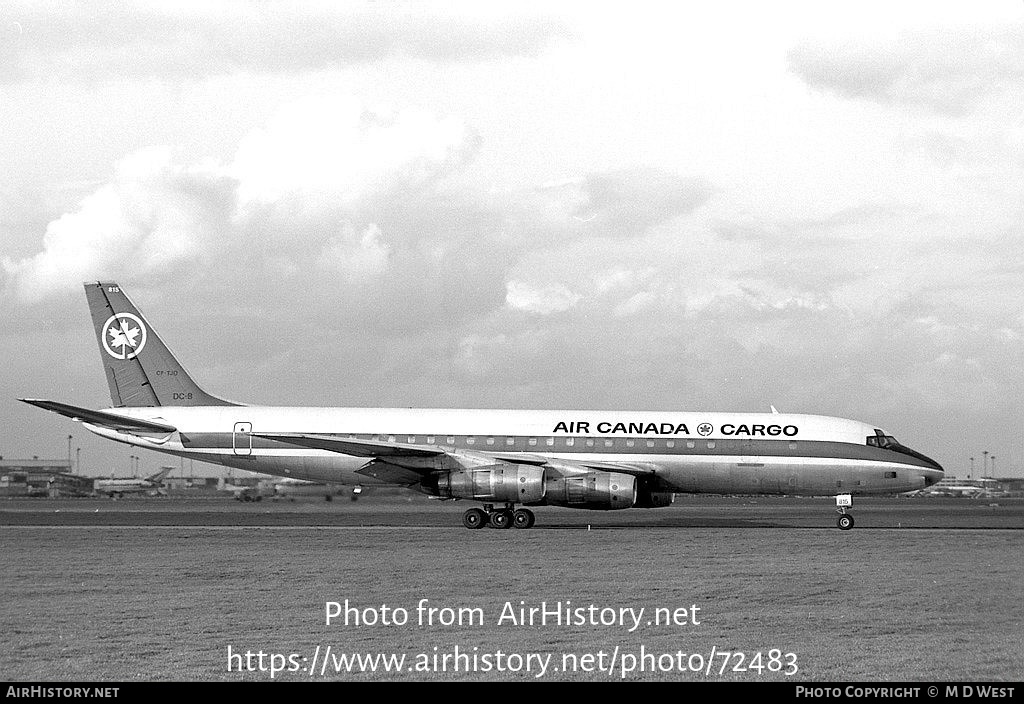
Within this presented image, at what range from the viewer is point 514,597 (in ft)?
62.3

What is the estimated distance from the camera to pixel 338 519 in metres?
46.1

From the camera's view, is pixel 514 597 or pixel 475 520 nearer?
pixel 514 597

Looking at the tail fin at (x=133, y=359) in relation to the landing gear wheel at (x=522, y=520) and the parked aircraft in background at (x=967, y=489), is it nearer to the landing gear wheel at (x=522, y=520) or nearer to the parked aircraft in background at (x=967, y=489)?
the landing gear wheel at (x=522, y=520)

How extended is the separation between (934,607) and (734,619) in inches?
126

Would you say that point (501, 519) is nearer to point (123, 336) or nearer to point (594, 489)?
point (594, 489)

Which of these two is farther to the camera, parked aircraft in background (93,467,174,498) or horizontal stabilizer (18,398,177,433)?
parked aircraft in background (93,467,174,498)

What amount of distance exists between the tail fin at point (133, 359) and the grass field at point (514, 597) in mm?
11178

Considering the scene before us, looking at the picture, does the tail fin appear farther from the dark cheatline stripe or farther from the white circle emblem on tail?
the dark cheatline stripe

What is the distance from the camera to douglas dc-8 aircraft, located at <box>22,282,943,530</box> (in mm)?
38719

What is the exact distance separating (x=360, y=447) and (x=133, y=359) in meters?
11.8

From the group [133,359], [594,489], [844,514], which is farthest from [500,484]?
[133,359]

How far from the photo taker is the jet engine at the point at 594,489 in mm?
36406

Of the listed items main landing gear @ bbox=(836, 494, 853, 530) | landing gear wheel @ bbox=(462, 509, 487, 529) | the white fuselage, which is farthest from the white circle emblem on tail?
main landing gear @ bbox=(836, 494, 853, 530)
